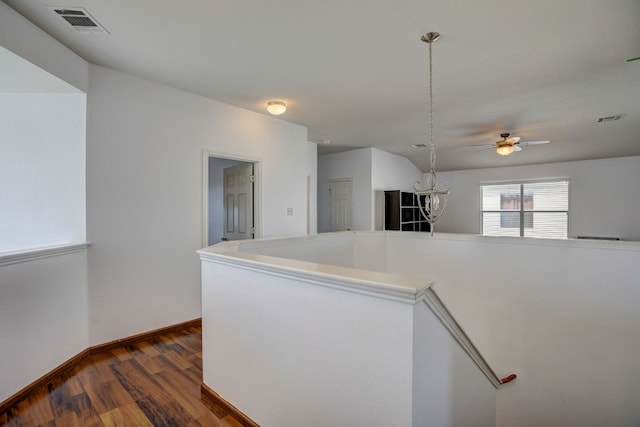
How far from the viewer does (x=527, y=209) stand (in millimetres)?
7223

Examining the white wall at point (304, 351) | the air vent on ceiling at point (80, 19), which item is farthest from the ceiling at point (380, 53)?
the white wall at point (304, 351)

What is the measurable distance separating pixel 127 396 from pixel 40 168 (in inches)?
88.6

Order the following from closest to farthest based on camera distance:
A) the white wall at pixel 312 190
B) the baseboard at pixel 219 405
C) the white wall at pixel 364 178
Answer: the baseboard at pixel 219 405, the white wall at pixel 312 190, the white wall at pixel 364 178

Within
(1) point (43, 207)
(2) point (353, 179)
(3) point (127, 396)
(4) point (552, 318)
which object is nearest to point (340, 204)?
(2) point (353, 179)

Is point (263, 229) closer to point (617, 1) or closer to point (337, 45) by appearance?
point (337, 45)

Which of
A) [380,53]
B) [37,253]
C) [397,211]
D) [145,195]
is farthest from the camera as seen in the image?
[397,211]

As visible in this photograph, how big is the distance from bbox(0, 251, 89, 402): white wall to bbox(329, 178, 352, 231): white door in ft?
16.2

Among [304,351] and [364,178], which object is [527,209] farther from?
[304,351]

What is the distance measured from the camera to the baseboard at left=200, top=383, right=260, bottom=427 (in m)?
1.84

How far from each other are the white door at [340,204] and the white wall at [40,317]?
4934mm

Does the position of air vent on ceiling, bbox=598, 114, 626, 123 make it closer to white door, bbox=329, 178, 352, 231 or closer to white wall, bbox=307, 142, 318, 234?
white door, bbox=329, 178, 352, 231

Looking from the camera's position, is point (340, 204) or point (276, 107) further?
point (340, 204)

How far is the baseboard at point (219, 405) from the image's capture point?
184 cm

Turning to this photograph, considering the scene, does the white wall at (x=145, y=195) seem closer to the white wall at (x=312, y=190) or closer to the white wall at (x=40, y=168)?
the white wall at (x=40, y=168)
